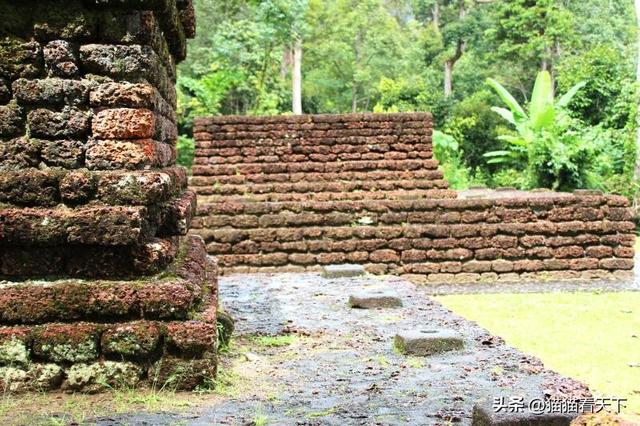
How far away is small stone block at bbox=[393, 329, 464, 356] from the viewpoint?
4.48 m

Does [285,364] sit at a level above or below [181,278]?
below

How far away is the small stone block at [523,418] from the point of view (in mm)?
2893

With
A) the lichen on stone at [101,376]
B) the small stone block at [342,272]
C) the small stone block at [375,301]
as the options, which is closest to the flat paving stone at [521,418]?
the lichen on stone at [101,376]

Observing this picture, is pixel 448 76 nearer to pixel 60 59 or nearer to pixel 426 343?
pixel 426 343

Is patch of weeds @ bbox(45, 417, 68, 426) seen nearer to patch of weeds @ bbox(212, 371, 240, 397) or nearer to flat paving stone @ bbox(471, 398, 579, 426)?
patch of weeds @ bbox(212, 371, 240, 397)

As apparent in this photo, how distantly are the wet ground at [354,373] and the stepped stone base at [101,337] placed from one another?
0.31 m

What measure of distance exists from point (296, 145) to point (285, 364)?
26.9 feet

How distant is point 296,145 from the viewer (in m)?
12.3

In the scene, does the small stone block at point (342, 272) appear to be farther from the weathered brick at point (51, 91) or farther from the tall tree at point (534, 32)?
the tall tree at point (534, 32)

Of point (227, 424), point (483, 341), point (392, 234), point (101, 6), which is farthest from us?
point (392, 234)

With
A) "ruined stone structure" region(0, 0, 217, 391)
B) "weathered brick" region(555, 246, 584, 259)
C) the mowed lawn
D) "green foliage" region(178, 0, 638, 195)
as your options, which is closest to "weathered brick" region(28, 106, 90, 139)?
"ruined stone structure" region(0, 0, 217, 391)

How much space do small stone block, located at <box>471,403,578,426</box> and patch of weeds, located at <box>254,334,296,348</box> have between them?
6.57ft

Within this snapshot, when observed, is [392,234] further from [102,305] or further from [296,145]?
[102,305]

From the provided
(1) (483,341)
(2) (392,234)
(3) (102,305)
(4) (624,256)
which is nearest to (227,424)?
(3) (102,305)
